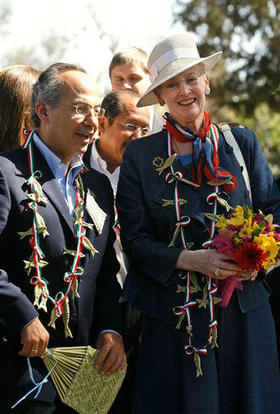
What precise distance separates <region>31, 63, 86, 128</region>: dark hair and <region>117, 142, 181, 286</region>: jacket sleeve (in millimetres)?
533

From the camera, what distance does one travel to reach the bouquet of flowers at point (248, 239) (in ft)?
12.6

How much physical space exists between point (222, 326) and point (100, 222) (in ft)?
2.99

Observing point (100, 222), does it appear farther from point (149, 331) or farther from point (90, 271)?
point (149, 331)

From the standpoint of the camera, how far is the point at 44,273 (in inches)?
157

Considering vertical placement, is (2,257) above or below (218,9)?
below

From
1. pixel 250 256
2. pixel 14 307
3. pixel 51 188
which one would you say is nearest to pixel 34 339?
pixel 14 307

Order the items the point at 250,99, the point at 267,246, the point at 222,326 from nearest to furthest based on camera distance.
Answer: the point at 267,246 → the point at 222,326 → the point at 250,99

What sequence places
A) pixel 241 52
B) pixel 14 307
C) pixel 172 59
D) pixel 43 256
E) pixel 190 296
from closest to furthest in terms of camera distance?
pixel 14 307, pixel 43 256, pixel 190 296, pixel 172 59, pixel 241 52

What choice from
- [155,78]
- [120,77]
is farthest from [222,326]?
[120,77]

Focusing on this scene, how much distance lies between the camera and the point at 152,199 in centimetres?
422

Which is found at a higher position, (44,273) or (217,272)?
(44,273)

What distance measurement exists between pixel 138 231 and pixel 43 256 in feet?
1.87

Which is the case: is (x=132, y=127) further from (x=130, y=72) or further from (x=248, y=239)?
(x=248, y=239)

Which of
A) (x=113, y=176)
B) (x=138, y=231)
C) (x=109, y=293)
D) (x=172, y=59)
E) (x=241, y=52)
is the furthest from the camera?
(x=241, y=52)
